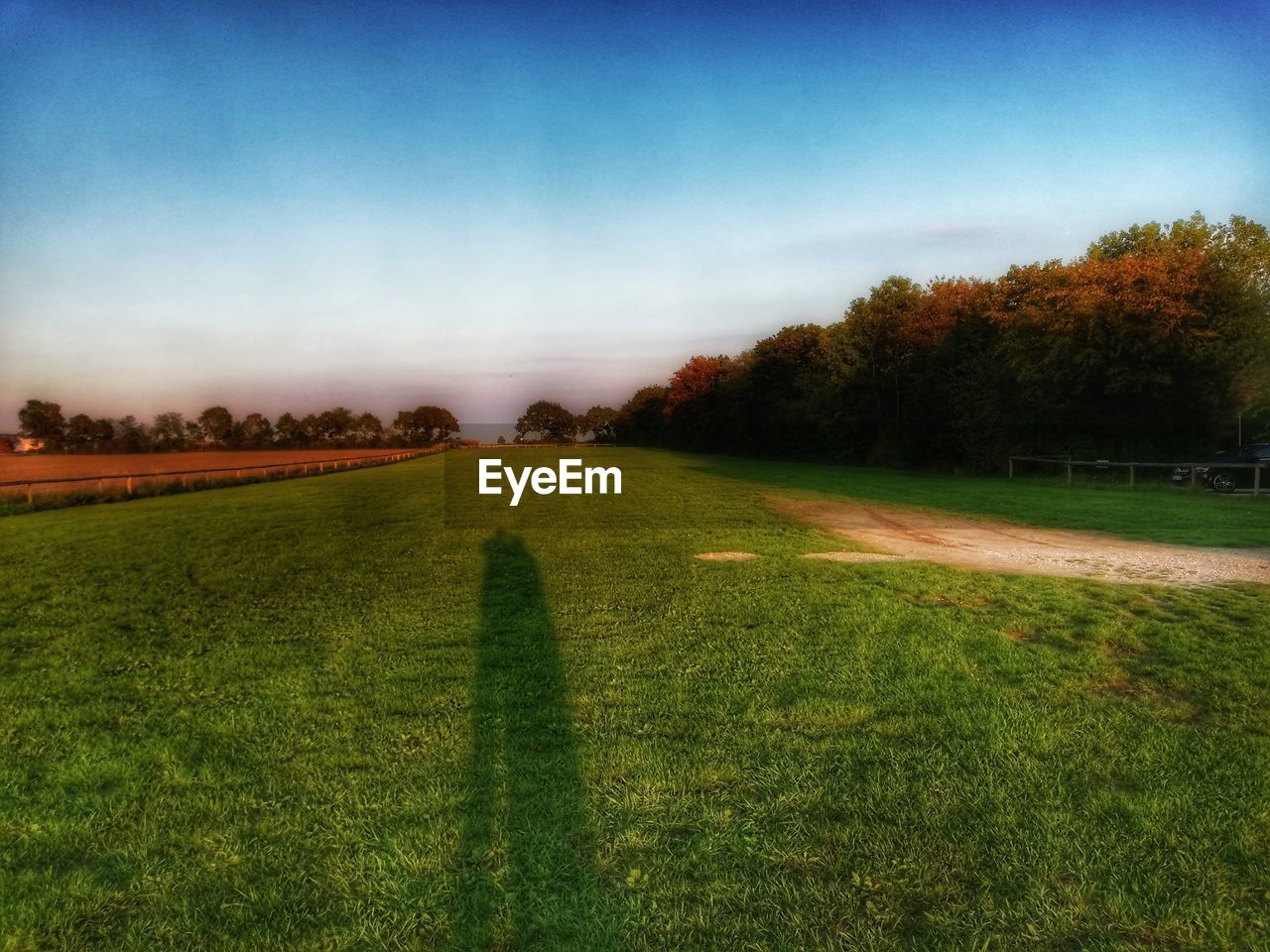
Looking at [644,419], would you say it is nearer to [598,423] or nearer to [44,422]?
[598,423]

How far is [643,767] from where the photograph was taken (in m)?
3.98

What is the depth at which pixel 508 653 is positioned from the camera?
6.22 m

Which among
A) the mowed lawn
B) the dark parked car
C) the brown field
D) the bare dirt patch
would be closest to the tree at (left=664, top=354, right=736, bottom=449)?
the brown field

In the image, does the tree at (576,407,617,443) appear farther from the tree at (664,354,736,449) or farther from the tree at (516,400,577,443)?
the tree at (664,354,736,449)

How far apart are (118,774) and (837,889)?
3.89 metres

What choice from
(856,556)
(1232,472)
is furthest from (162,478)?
(1232,472)

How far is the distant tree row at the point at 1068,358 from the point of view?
24422mm

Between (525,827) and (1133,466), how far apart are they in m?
27.6

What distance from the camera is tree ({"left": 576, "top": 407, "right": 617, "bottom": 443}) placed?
129m

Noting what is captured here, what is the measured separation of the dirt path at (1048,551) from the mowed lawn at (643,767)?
981 mm

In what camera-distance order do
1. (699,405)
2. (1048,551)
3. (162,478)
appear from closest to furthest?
(1048,551) → (162,478) → (699,405)

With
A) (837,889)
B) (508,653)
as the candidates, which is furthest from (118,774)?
(837,889)

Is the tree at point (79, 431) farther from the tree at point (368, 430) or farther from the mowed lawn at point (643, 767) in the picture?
the mowed lawn at point (643, 767)

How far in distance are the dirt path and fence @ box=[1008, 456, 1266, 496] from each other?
1058 centimetres
